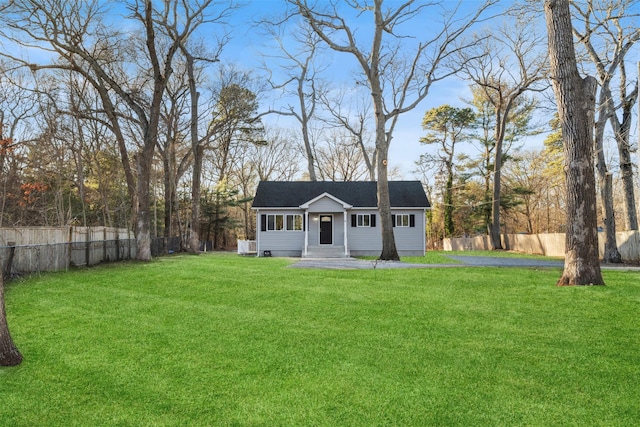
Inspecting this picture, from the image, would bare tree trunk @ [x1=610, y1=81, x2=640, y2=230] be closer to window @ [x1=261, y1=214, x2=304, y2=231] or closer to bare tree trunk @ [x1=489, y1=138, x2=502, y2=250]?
bare tree trunk @ [x1=489, y1=138, x2=502, y2=250]

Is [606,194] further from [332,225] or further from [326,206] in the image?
[332,225]

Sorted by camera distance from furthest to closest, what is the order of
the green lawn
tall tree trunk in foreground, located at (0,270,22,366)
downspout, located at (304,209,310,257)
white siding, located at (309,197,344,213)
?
white siding, located at (309,197,344,213), downspout, located at (304,209,310,257), tall tree trunk in foreground, located at (0,270,22,366), the green lawn

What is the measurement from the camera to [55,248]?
38.1ft

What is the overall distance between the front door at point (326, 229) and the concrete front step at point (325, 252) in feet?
2.77

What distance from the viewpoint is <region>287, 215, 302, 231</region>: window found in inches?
923

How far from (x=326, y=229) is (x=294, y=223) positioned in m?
1.84

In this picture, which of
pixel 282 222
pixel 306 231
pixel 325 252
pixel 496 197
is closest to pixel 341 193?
pixel 306 231

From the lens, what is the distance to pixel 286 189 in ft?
81.9

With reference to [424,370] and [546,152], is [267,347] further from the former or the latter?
[546,152]

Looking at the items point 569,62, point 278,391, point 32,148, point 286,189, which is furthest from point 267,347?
point 32,148

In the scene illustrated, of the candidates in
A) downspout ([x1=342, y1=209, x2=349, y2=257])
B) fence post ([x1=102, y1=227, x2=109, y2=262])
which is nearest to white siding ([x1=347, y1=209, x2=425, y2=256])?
downspout ([x1=342, y1=209, x2=349, y2=257])

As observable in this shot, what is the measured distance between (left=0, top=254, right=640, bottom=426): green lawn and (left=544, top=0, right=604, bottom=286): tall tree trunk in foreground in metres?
0.67

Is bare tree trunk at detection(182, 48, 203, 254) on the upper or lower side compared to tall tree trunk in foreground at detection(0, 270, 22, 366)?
upper

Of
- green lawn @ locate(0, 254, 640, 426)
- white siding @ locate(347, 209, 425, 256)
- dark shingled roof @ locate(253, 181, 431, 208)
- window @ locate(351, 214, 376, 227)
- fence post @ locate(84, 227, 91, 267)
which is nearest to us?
green lawn @ locate(0, 254, 640, 426)
